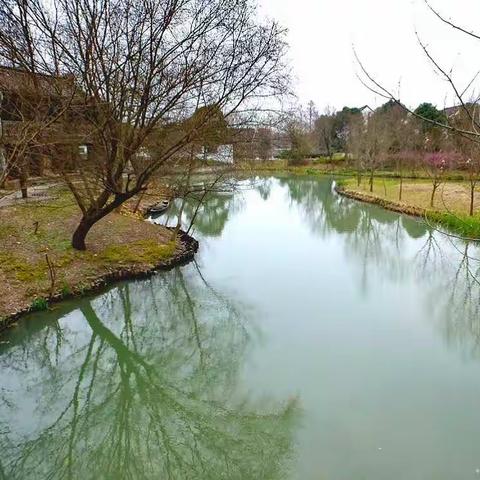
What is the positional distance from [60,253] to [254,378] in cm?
551

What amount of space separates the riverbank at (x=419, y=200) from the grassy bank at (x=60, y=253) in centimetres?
748

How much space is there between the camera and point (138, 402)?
564 cm

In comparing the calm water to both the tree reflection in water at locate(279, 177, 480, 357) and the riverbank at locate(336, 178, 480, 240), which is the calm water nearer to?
the tree reflection in water at locate(279, 177, 480, 357)

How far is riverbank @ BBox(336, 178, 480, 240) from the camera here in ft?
44.7

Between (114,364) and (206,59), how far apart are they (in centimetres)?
570

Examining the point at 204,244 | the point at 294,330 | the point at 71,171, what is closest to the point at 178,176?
the point at 204,244

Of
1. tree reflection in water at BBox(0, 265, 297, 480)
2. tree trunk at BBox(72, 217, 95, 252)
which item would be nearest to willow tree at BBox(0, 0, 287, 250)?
tree trunk at BBox(72, 217, 95, 252)

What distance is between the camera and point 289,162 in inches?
1615

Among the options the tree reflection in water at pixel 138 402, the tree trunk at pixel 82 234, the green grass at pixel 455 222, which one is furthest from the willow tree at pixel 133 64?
the green grass at pixel 455 222

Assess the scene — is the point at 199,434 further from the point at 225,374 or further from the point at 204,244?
the point at 204,244

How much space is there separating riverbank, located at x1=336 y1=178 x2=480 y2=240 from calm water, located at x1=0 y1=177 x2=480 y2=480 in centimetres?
278

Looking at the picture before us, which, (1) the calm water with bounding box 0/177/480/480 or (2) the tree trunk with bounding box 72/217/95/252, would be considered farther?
(2) the tree trunk with bounding box 72/217/95/252

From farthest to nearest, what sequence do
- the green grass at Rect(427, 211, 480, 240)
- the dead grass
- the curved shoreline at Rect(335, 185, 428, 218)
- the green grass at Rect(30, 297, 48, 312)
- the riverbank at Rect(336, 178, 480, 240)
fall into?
the curved shoreline at Rect(335, 185, 428, 218)
the dead grass
the riverbank at Rect(336, 178, 480, 240)
the green grass at Rect(427, 211, 480, 240)
the green grass at Rect(30, 297, 48, 312)

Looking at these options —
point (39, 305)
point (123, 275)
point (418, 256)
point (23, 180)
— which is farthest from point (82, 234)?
point (418, 256)
